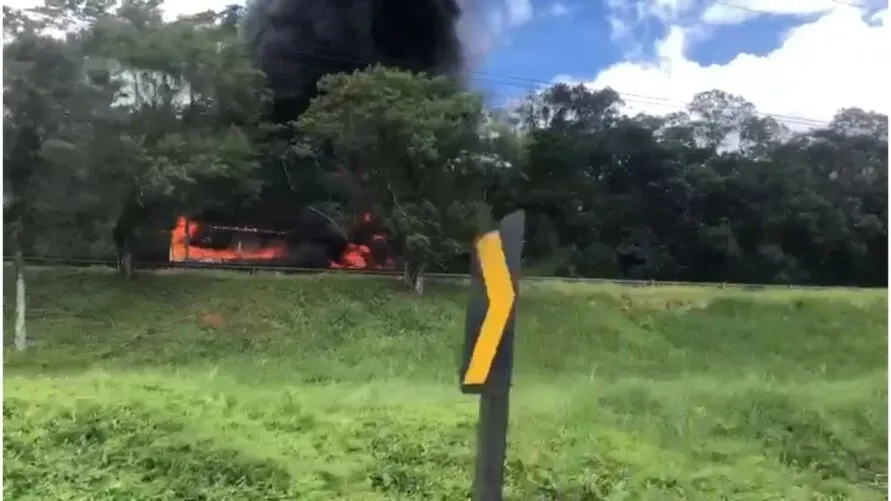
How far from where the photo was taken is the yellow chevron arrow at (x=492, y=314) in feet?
5.33

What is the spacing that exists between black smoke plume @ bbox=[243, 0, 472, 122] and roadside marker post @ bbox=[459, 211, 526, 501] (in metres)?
1.20

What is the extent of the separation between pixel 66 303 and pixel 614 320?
1678mm

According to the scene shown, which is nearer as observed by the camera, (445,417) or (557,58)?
(445,417)

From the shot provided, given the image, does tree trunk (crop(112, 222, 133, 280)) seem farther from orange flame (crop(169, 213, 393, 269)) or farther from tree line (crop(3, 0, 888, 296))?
orange flame (crop(169, 213, 393, 269))

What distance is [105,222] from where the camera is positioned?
8.21 ft

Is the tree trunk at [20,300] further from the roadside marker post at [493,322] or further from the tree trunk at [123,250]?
the roadside marker post at [493,322]

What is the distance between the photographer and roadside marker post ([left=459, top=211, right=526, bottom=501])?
163 centimetres

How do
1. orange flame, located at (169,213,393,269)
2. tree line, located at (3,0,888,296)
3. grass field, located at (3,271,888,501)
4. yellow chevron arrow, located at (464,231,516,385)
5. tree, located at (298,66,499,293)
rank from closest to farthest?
yellow chevron arrow, located at (464,231,516,385) < grass field, located at (3,271,888,501) < tree line, located at (3,0,888,296) < orange flame, located at (169,213,393,269) < tree, located at (298,66,499,293)

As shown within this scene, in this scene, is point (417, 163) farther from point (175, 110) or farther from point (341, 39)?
point (175, 110)

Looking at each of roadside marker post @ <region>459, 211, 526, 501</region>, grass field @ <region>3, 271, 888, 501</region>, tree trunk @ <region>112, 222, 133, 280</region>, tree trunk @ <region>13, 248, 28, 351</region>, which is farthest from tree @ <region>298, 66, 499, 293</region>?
roadside marker post @ <region>459, 211, 526, 501</region>

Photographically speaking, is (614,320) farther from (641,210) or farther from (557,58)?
(557,58)

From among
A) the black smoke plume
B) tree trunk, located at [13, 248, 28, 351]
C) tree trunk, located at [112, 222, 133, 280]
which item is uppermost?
the black smoke plume

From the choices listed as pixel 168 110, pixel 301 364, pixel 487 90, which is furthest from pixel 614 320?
pixel 168 110

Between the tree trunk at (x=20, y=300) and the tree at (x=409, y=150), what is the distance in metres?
0.86
